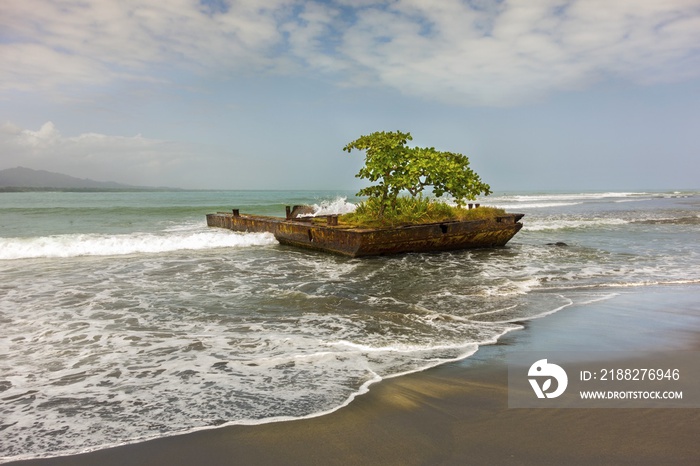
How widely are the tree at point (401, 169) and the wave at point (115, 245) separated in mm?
4213

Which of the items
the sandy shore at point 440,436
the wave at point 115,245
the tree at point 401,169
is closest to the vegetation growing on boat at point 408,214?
the tree at point 401,169

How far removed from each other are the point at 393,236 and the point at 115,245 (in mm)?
8350

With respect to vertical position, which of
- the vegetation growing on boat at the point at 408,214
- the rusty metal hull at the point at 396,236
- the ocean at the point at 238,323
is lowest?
the ocean at the point at 238,323

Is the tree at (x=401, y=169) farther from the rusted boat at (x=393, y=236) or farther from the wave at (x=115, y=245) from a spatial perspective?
the wave at (x=115, y=245)

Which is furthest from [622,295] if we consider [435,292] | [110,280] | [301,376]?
[110,280]

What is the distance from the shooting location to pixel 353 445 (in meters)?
2.72

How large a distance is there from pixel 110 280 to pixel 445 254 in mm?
7812

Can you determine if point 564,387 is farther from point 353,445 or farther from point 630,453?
point 353,445

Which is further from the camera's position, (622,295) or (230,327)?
(622,295)

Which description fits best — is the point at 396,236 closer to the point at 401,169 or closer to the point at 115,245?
the point at 401,169

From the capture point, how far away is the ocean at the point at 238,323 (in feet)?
10.7

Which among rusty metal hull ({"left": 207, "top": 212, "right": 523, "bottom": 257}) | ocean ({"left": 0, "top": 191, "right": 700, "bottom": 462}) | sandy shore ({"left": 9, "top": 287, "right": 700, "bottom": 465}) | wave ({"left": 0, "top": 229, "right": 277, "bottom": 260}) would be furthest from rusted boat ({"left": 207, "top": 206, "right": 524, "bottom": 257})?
sandy shore ({"left": 9, "top": 287, "right": 700, "bottom": 465})

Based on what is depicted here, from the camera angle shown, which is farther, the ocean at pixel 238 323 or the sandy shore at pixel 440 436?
the ocean at pixel 238 323

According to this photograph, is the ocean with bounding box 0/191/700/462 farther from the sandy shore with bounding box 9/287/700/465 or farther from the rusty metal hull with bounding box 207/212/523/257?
the rusty metal hull with bounding box 207/212/523/257
